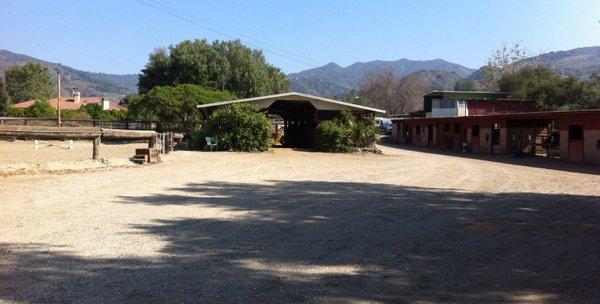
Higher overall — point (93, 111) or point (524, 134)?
point (93, 111)

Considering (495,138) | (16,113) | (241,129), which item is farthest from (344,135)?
(16,113)

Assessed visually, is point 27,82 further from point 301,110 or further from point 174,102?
point 301,110

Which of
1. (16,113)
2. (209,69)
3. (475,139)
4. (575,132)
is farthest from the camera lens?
(16,113)

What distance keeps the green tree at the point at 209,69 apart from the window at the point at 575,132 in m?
36.9

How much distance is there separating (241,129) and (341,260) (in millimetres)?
22509

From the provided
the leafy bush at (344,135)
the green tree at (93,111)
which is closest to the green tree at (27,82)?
the green tree at (93,111)

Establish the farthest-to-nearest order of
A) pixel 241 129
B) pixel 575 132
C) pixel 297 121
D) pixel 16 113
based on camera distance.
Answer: pixel 16 113
pixel 297 121
pixel 241 129
pixel 575 132

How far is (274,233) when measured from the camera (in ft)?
24.2

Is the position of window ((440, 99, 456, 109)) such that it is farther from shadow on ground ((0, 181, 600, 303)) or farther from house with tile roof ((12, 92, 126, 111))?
shadow on ground ((0, 181, 600, 303))

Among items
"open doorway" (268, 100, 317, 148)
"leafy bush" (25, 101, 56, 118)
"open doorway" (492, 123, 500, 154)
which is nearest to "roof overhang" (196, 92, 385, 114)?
"open doorway" (268, 100, 317, 148)

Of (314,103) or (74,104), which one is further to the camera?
(74,104)

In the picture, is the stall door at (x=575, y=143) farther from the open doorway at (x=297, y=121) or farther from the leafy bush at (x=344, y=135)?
the open doorway at (x=297, y=121)

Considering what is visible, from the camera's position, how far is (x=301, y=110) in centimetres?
3653

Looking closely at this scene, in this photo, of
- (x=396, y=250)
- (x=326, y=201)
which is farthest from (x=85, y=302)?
(x=326, y=201)
